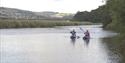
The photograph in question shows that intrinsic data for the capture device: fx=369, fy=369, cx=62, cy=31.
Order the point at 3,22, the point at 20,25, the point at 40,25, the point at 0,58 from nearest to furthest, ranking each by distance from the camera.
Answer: the point at 0,58
the point at 3,22
the point at 20,25
the point at 40,25

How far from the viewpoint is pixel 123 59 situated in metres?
28.4

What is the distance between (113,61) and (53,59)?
17.4ft

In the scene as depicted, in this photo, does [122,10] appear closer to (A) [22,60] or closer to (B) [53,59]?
(B) [53,59]

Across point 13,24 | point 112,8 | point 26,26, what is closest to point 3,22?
point 13,24

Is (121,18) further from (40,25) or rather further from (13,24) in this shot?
(40,25)

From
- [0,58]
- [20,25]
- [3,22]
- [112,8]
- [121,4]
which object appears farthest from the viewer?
[20,25]

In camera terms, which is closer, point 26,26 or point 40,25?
point 26,26

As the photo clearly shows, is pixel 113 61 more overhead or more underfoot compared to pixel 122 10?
more underfoot

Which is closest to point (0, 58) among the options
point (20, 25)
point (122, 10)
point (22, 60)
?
point (22, 60)

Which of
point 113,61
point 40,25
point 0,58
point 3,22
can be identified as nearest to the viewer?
point 113,61

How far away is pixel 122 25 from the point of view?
39.9 meters

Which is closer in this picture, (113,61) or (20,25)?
(113,61)

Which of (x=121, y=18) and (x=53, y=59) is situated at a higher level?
(x=121, y=18)

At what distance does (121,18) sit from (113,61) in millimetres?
12056
